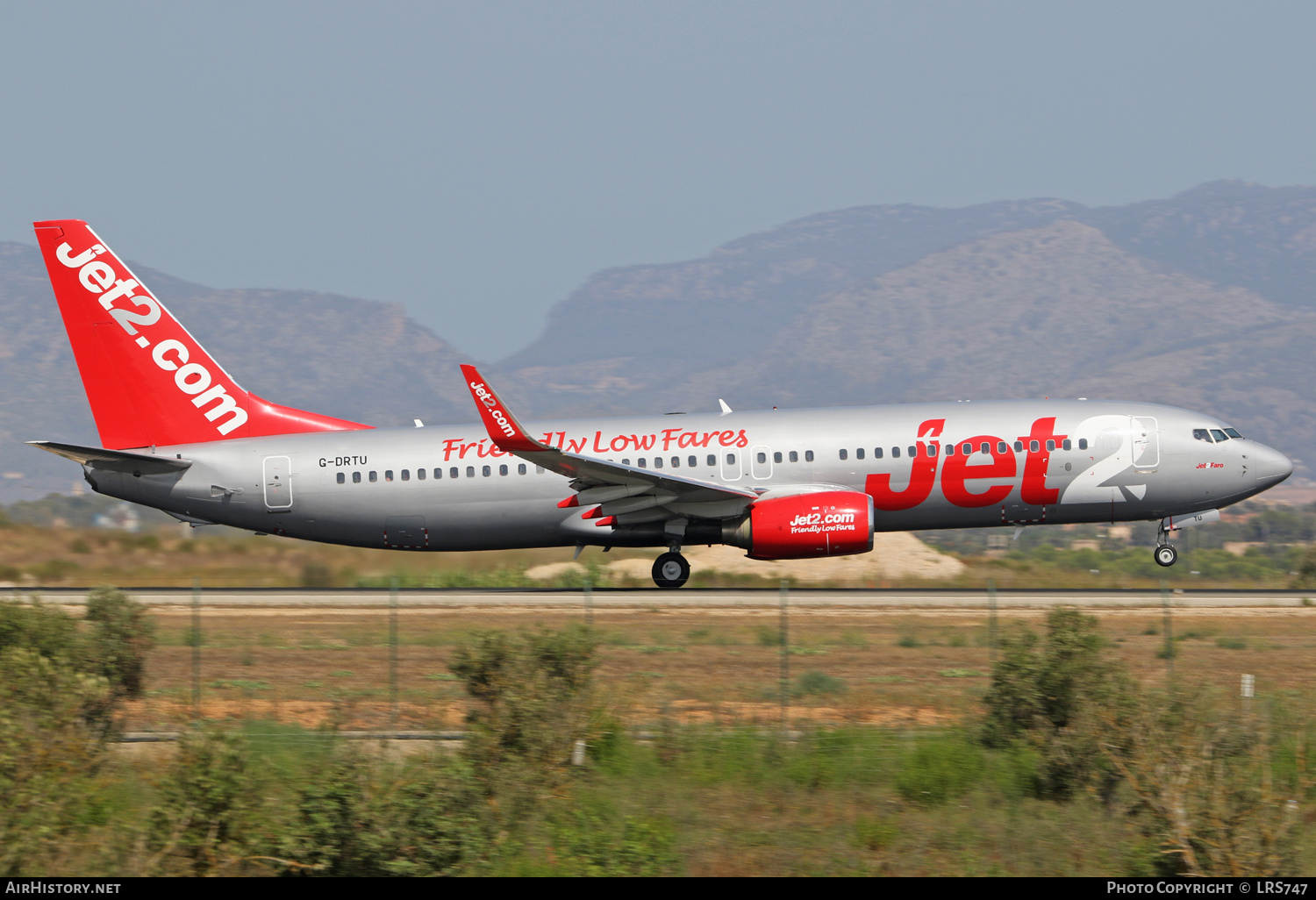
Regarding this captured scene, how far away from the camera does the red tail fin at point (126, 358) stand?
93.5 ft

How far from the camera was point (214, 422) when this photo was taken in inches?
1134

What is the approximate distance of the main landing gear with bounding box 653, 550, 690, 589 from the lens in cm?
2808

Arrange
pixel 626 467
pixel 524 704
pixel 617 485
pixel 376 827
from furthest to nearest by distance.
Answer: pixel 617 485 → pixel 626 467 → pixel 524 704 → pixel 376 827

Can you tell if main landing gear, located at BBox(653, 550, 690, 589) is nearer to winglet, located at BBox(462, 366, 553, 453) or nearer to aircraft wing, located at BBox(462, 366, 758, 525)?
aircraft wing, located at BBox(462, 366, 758, 525)

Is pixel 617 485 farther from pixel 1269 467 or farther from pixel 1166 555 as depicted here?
pixel 1269 467

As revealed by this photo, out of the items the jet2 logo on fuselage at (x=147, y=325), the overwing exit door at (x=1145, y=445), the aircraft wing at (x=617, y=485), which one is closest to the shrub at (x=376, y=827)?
the aircraft wing at (x=617, y=485)

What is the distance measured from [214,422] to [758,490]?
12.3 m

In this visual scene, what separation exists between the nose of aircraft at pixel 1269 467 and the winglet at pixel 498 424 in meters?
15.3

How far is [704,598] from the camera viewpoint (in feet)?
86.6

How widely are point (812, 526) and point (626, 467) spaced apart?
3.96 metres

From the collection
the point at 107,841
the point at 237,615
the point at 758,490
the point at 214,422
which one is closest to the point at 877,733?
the point at 107,841

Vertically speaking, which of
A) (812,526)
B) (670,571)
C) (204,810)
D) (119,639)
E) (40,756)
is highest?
(812,526)

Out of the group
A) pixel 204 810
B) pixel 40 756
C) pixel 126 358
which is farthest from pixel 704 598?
pixel 40 756
